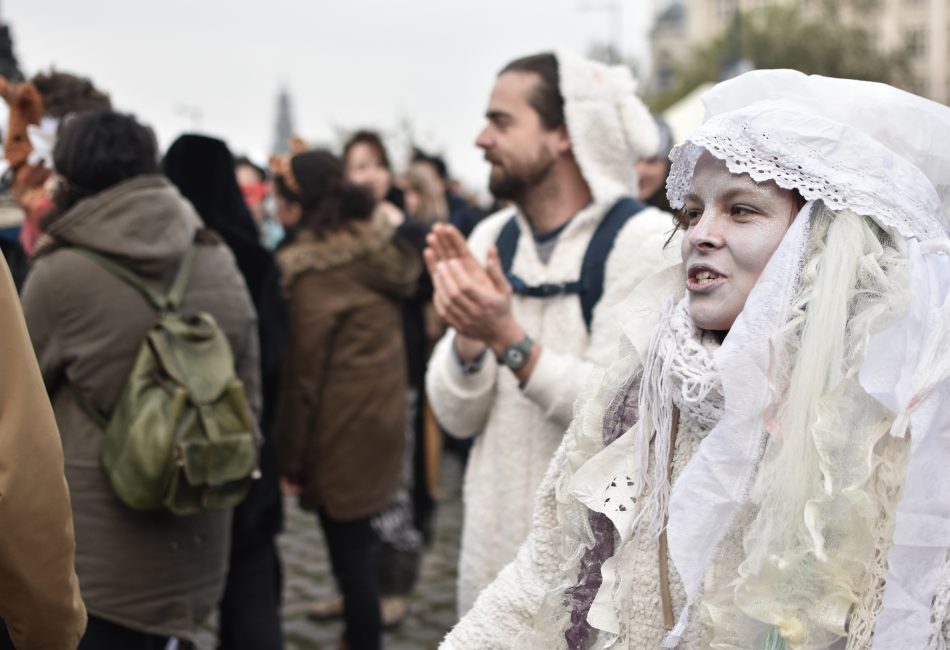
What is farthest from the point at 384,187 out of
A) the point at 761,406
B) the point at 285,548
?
the point at 761,406

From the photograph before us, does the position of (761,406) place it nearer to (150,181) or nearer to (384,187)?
(150,181)

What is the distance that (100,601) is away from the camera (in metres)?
3.17

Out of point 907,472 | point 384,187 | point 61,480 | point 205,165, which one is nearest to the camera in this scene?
point 907,472

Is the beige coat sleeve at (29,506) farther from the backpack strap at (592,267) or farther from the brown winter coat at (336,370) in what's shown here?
the brown winter coat at (336,370)

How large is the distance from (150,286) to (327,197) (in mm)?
1776

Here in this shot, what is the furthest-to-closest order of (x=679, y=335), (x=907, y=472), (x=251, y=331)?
1. (x=251, y=331)
2. (x=679, y=335)
3. (x=907, y=472)

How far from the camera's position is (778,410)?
5.70 feet

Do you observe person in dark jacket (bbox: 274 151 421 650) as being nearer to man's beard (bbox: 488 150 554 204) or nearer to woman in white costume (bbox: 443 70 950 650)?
man's beard (bbox: 488 150 554 204)

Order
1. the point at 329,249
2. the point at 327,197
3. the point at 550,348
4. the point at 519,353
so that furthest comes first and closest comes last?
the point at 327,197, the point at 329,249, the point at 550,348, the point at 519,353

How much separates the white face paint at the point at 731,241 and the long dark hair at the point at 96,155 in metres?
1.98

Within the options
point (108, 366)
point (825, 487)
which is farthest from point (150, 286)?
point (825, 487)

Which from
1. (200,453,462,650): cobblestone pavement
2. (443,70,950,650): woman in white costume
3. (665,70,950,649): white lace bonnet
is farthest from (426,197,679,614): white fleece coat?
(200,453,462,650): cobblestone pavement

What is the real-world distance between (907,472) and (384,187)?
216 inches

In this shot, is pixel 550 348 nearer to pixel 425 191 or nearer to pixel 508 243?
pixel 508 243
